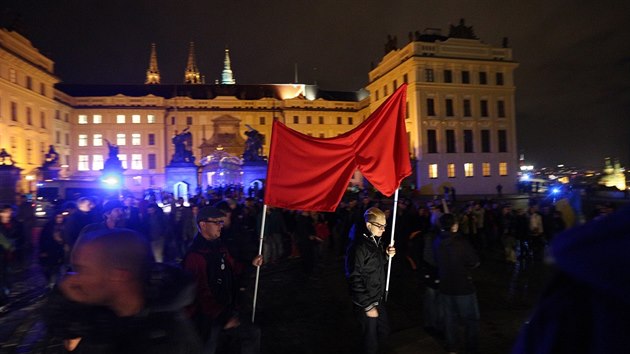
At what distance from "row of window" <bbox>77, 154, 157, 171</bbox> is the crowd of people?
55904 millimetres

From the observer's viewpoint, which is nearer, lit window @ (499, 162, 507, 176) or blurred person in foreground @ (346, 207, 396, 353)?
blurred person in foreground @ (346, 207, 396, 353)

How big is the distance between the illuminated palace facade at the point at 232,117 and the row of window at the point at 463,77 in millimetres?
109

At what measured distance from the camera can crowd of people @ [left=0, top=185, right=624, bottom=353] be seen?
1786mm

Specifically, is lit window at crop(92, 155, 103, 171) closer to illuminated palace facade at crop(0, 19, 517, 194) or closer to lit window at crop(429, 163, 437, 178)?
illuminated palace facade at crop(0, 19, 517, 194)

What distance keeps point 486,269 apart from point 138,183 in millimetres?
60210

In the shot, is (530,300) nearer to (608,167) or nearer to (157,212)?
(157,212)

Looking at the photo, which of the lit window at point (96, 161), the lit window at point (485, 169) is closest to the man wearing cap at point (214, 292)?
the lit window at point (485, 169)

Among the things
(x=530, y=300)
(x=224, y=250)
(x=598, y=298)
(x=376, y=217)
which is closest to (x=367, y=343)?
(x=376, y=217)

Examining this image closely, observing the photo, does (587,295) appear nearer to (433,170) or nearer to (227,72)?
(433,170)

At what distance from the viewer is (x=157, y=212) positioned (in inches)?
431

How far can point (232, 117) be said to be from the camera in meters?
68.4

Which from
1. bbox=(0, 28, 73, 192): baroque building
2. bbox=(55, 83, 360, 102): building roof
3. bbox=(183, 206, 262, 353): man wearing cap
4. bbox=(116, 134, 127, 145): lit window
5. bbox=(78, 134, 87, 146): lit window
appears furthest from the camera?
bbox=(55, 83, 360, 102): building roof

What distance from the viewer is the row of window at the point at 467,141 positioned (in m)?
47.1

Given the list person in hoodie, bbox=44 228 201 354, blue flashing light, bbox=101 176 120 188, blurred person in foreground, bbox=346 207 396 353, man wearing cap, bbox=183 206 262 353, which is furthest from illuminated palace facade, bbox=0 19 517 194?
person in hoodie, bbox=44 228 201 354
